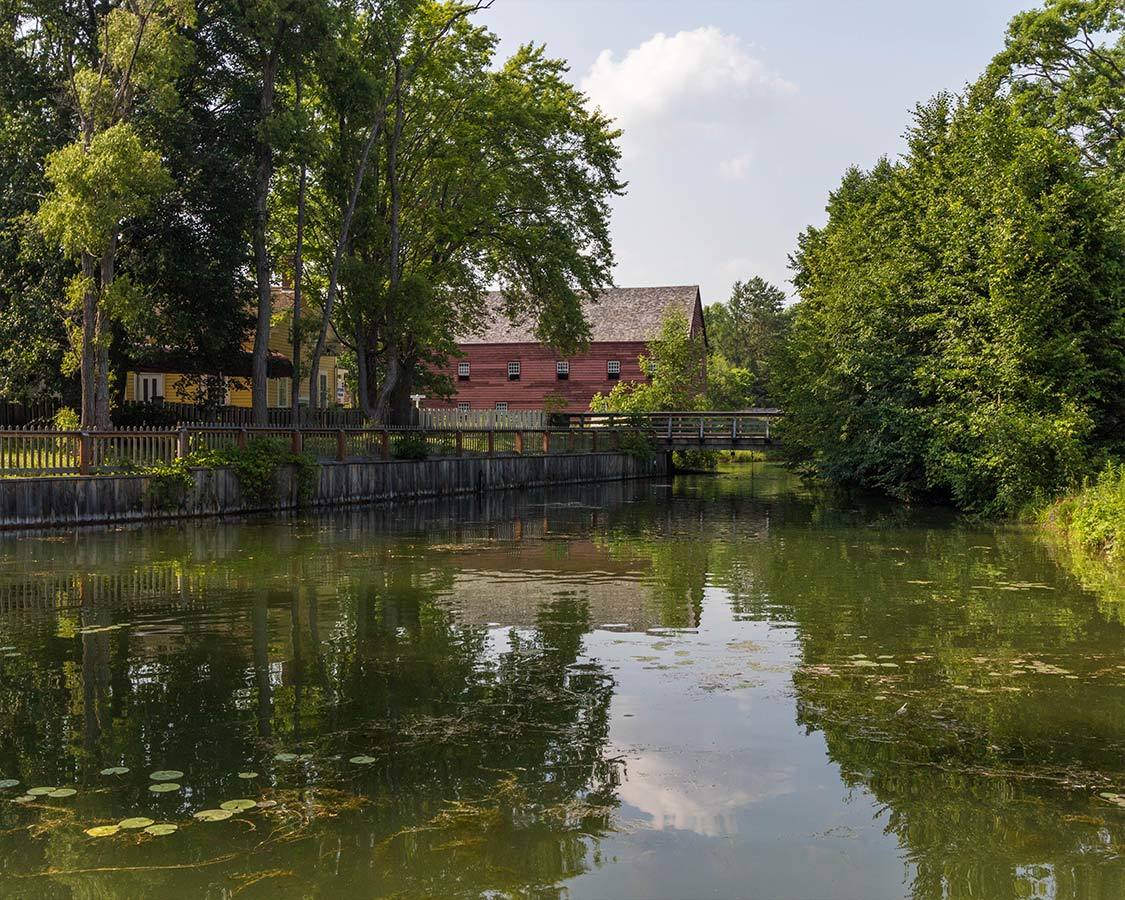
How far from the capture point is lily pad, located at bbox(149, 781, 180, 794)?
20.6 ft

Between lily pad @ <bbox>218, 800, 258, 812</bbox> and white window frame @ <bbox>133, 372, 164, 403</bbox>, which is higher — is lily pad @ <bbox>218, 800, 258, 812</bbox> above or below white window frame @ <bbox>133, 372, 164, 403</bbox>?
below

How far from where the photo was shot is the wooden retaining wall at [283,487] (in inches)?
851

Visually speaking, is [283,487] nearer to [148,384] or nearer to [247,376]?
[247,376]

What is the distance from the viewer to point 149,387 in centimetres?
4528

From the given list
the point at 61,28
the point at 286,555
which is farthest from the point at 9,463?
the point at 61,28

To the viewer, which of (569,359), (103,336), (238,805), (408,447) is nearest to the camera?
(238,805)

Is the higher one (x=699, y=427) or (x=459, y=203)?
(x=459, y=203)

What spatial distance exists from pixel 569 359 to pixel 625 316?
452 centimetres

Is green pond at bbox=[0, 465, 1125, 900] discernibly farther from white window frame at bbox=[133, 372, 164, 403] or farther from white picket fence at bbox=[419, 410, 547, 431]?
white window frame at bbox=[133, 372, 164, 403]

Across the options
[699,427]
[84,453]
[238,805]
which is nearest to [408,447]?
[84,453]

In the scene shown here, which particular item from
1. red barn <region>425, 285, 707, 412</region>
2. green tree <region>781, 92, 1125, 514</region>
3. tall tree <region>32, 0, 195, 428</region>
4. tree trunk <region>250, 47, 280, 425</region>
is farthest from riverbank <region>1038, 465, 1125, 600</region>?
red barn <region>425, 285, 707, 412</region>

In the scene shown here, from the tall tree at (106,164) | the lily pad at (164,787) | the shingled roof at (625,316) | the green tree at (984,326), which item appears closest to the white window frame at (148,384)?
the tall tree at (106,164)

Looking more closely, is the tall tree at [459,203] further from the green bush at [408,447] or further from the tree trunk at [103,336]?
the tree trunk at [103,336]

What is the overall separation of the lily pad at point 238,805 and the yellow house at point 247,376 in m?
27.9
